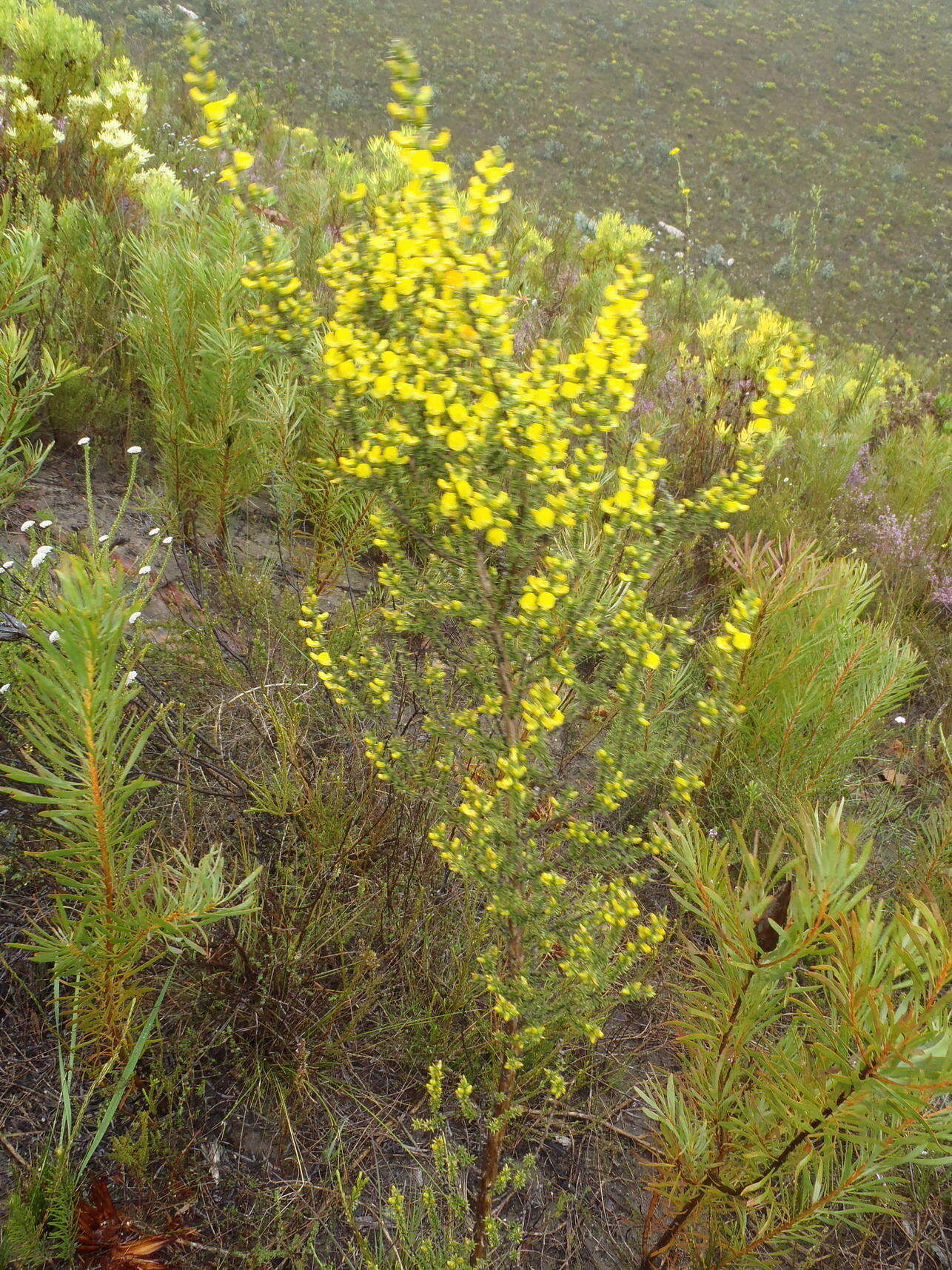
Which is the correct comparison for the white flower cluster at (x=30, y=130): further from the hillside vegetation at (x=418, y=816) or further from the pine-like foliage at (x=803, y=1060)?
the pine-like foliage at (x=803, y=1060)

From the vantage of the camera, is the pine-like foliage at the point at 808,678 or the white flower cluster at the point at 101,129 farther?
the white flower cluster at the point at 101,129

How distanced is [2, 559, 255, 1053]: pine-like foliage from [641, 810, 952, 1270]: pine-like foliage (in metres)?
0.72

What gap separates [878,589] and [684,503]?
2.84 m

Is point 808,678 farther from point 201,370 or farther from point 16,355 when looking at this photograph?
point 16,355

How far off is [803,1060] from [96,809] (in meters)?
1.10

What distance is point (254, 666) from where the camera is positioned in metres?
2.21

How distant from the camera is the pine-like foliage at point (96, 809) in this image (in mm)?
805

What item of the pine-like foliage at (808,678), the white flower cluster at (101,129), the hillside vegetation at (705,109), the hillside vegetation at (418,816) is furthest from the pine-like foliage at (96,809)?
the hillside vegetation at (705,109)

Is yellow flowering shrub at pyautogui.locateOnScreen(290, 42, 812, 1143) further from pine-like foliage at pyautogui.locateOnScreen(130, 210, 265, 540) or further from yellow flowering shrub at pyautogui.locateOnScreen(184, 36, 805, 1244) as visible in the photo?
pine-like foliage at pyautogui.locateOnScreen(130, 210, 265, 540)

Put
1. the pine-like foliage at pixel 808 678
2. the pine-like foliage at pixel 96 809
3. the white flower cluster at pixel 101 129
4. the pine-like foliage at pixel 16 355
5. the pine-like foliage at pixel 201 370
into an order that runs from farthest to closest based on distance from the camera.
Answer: the white flower cluster at pixel 101 129 < the pine-like foliage at pixel 201 370 < the pine-like foliage at pixel 808 678 < the pine-like foliage at pixel 16 355 < the pine-like foliage at pixel 96 809

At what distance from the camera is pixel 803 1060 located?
3.69 feet

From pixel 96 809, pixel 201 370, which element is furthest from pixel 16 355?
pixel 96 809

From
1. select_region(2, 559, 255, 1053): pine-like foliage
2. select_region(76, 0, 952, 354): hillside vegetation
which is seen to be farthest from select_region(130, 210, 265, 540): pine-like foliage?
select_region(76, 0, 952, 354): hillside vegetation

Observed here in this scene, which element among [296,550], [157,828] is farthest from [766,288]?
[157,828]
